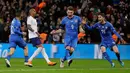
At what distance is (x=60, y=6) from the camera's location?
97.9 ft

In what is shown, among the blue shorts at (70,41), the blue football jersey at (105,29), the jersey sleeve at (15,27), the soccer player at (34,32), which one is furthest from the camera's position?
the blue football jersey at (105,29)

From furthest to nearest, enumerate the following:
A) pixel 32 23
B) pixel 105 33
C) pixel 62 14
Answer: pixel 62 14 → pixel 105 33 → pixel 32 23

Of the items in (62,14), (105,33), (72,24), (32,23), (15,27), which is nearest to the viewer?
(72,24)

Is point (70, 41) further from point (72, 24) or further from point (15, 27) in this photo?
point (15, 27)

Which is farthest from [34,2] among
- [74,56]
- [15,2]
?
[74,56]

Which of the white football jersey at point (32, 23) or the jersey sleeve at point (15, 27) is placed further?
the white football jersey at point (32, 23)

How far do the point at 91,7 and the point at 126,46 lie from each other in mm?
4360

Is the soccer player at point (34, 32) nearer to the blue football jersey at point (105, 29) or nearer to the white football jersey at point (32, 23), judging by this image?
the white football jersey at point (32, 23)

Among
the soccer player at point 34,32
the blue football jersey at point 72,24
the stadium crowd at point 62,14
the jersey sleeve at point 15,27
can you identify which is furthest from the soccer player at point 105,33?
the stadium crowd at point 62,14

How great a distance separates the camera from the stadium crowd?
27094mm

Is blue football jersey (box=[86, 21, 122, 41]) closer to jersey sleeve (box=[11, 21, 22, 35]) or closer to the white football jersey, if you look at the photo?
the white football jersey

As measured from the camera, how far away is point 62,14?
28.9 m

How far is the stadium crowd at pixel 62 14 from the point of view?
27.1 m

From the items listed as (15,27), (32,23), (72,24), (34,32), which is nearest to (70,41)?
(72,24)
